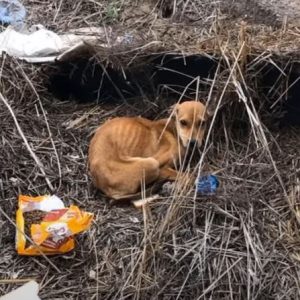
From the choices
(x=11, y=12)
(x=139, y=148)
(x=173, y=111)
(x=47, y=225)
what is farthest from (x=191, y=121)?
(x=11, y=12)

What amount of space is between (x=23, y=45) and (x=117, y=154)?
3.83 ft

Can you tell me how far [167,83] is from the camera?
5105 millimetres

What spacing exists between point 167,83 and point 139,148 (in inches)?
23.5

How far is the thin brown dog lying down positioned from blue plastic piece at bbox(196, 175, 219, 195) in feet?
0.96

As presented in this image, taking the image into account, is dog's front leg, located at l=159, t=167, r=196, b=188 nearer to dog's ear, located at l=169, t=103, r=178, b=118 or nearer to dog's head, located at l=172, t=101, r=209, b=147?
dog's head, located at l=172, t=101, r=209, b=147

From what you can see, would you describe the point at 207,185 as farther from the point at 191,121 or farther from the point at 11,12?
the point at 11,12

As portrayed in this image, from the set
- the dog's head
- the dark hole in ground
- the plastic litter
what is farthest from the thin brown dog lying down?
the plastic litter

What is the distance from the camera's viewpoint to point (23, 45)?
5250 mm

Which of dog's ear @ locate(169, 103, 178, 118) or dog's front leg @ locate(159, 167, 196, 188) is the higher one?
dog's ear @ locate(169, 103, 178, 118)

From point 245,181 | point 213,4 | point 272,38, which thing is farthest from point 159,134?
point 213,4

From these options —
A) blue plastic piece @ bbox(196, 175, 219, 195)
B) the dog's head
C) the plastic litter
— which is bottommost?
blue plastic piece @ bbox(196, 175, 219, 195)

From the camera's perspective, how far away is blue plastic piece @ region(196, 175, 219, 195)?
4232mm

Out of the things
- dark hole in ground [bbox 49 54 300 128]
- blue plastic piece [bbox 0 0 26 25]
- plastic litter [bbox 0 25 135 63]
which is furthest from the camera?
blue plastic piece [bbox 0 0 26 25]

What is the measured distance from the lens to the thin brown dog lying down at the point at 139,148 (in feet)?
14.6
